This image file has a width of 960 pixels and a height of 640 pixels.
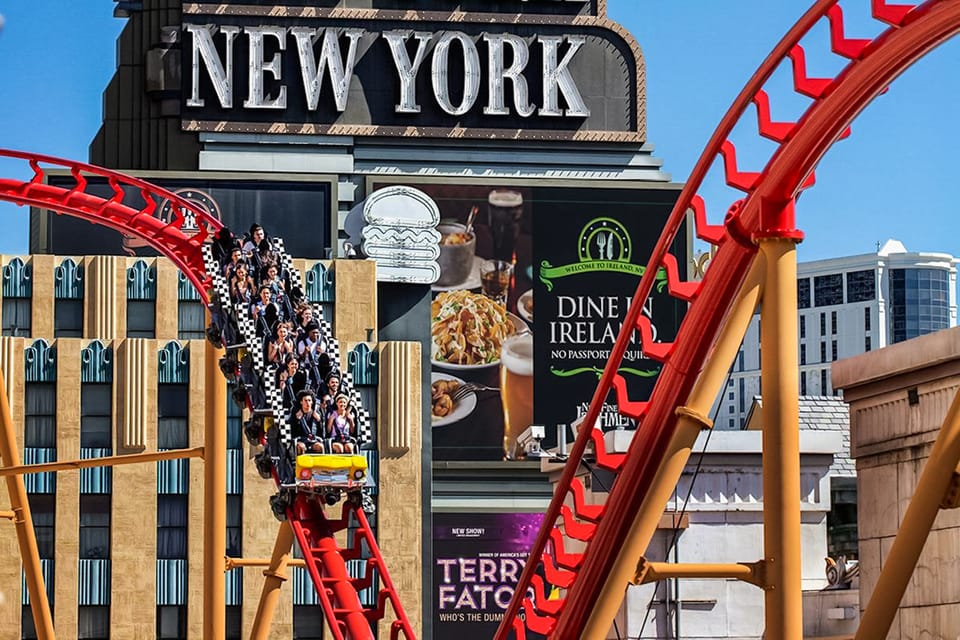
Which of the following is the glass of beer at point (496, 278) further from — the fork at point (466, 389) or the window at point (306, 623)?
the window at point (306, 623)

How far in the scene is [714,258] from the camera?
18.0 m

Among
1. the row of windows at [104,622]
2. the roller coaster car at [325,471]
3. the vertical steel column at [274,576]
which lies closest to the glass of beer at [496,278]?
the row of windows at [104,622]

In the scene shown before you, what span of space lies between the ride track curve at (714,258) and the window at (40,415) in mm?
46848

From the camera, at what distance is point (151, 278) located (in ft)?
222

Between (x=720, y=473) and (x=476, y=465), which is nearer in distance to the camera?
(x=720, y=473)

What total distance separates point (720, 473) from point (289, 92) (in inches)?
2299

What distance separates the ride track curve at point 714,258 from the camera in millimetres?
15539

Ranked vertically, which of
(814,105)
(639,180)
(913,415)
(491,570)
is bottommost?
(491,570)

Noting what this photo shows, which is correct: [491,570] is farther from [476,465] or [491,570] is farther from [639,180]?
[639,180]

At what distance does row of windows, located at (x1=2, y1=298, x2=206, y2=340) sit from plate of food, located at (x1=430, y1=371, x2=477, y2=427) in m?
13.6

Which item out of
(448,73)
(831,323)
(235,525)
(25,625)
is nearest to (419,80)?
(448,73)

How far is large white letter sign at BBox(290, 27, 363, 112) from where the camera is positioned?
81.4m

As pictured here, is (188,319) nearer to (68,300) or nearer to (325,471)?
(68,300)

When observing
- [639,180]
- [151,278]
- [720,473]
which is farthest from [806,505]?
[639,180]
